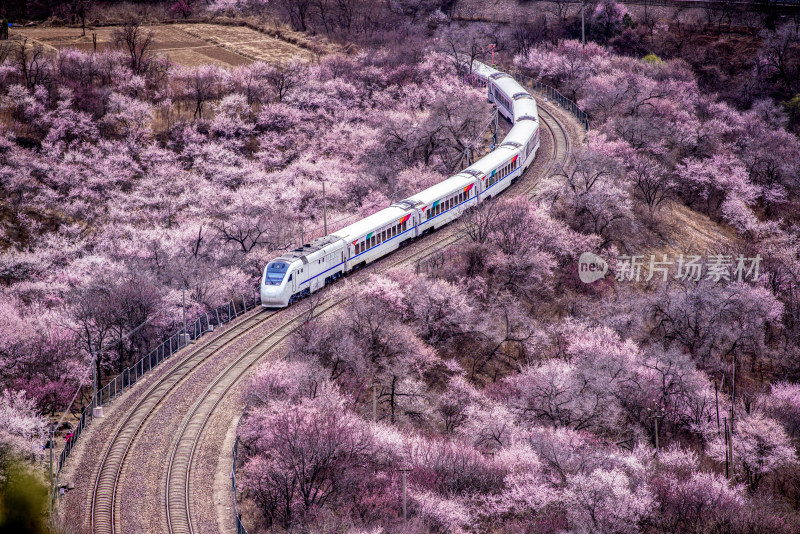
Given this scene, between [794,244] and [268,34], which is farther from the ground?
[268,34]

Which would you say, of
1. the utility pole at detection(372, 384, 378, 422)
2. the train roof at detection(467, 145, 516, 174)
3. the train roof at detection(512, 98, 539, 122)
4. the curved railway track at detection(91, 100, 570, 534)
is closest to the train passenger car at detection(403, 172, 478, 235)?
the train roof at detection(467, 145, 516, 174)

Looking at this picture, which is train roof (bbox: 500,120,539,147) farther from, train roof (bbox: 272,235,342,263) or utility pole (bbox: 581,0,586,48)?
utility pole (bbox: 581,0,586,48)

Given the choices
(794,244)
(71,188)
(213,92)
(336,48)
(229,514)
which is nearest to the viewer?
(229,514)

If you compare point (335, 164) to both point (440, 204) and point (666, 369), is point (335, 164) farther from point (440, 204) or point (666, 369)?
point (666, 369)

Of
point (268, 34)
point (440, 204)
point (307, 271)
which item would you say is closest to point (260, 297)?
point (307, 271)

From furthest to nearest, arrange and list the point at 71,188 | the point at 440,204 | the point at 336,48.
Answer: the point at 336,48, the point at 71,188, the point at 440,204

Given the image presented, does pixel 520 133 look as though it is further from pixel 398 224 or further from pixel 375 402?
pixel 375 402
